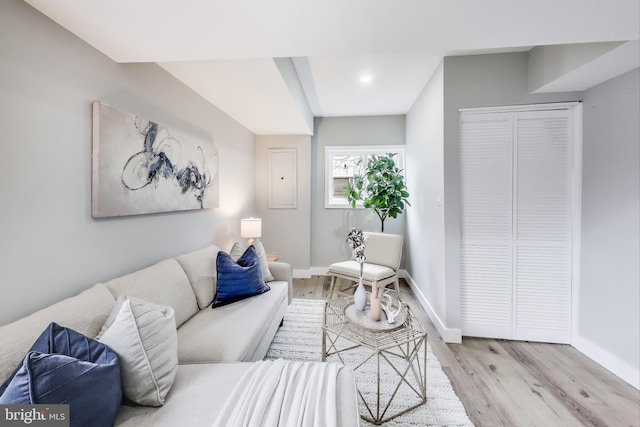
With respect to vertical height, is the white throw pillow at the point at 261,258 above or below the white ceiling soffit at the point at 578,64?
below

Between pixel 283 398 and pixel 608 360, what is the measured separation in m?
Answer: 2.52

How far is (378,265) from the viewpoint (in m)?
3.15

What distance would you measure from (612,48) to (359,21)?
164 centimetres

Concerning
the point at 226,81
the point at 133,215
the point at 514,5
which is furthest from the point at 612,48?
the point at 133,215

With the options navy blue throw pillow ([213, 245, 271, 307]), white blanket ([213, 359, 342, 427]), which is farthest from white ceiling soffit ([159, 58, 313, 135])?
white blanket ([213, 359, 342, 427])

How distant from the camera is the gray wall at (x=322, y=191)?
13.1 feet

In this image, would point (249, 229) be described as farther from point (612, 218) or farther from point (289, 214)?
point (612, 218)

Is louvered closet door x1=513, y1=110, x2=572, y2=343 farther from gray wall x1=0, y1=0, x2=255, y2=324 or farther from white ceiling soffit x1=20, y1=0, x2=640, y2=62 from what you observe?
gray wall x1=0, y1=0, x2=255, y2=324

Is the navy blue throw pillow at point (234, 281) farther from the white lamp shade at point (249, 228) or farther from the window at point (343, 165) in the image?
the window at point (343, 165)

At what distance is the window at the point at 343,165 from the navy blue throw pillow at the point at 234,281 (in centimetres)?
224

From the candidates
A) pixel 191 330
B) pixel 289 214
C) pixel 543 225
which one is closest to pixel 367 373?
pixel 191 330

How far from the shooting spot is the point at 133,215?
166cm

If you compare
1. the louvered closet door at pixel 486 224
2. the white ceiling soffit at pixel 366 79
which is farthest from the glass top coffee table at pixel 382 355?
the white ceiling soffit at pixel 366 79

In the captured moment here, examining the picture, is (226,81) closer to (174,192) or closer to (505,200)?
(174,192)
